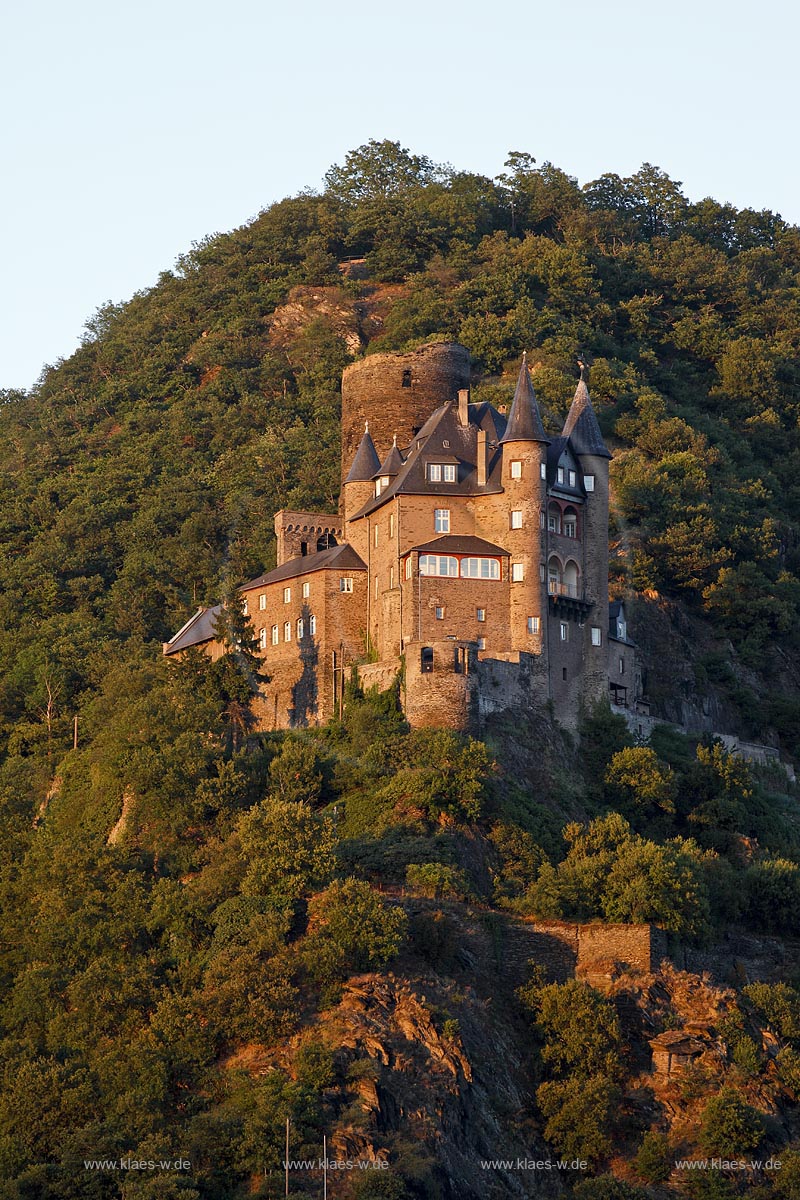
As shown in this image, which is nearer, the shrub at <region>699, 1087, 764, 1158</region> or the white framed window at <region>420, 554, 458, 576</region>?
the shrub at <region>699, 1087, 764, 1158</region>

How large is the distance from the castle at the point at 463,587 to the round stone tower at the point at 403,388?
552cm

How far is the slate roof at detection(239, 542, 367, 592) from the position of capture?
265 ft

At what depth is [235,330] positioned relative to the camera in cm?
12775

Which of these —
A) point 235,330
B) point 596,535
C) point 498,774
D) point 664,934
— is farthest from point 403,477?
point 235,330

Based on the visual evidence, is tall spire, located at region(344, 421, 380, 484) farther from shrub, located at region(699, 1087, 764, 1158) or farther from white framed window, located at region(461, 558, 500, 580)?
shrub, located at region(699, 1087, 764, 1158)

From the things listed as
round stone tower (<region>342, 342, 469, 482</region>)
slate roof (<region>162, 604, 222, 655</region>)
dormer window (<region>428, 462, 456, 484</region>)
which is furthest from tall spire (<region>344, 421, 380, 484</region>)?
slate roof (<region>162, 604, 222, 655</region>)

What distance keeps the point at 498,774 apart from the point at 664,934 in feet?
28.3

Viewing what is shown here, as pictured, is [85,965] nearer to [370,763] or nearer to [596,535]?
[370,763]

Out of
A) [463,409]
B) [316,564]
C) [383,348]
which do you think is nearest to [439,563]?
[316,564]

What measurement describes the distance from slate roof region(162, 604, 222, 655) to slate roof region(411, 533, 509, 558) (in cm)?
1368

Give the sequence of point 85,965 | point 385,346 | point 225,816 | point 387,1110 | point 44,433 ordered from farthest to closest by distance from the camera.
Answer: point 44,433 < point 385,346 < point 225,816 < point 85,965 < point 387,1110

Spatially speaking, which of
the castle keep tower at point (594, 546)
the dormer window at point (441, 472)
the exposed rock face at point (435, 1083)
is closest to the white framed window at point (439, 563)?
the dormer window at point (441, 472)

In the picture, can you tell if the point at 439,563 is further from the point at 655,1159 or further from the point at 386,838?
the point at 655,1159

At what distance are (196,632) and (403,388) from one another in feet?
46.8
